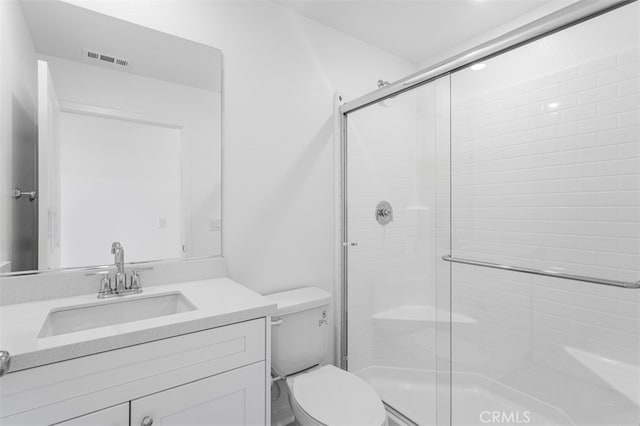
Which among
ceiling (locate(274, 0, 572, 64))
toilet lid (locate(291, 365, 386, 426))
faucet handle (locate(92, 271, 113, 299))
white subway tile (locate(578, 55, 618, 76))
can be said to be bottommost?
toilet lid (locate(291, 365, 386, 426))

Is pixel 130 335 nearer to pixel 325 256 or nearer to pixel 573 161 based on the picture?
pixel 325 256

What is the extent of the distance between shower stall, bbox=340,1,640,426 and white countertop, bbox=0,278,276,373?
0.97 meters

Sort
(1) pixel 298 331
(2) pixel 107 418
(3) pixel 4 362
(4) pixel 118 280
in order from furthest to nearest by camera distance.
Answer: (1) pixel 298 331 < (4) pixel 118 280 < (2) pixel 107 418 < (3) pixel 4 362

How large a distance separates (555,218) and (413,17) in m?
1.37

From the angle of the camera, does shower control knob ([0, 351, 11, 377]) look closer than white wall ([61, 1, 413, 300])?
Yes

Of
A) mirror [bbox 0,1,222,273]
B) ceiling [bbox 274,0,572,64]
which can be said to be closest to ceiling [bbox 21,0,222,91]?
mirror [bbox 0,1,222,273]

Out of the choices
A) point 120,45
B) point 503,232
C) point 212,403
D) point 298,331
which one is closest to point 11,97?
point 120,45

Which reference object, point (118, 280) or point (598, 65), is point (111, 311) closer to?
point (118, 280)

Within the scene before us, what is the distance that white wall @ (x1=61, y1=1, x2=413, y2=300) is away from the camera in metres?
1.52

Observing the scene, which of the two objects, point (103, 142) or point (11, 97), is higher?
point (11, 97)

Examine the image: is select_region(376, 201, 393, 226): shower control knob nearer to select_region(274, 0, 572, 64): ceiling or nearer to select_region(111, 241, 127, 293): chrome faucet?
select_region(274, 0, 572, 64): ceiling

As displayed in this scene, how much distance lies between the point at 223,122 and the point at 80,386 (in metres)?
1.16

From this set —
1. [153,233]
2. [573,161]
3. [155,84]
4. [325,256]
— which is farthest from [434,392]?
[155,84]

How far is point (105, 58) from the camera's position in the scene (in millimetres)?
1249
